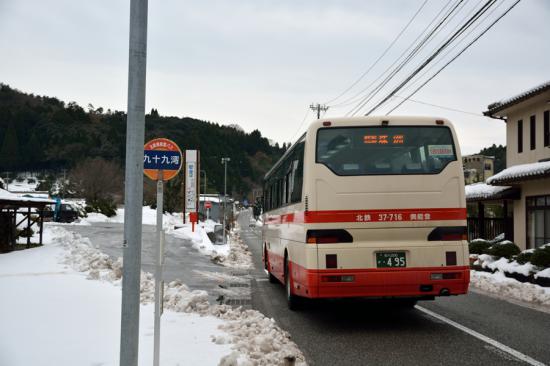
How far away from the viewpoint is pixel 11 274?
458 inches

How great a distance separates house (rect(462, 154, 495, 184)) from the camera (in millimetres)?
84438

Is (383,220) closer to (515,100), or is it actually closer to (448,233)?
(448,233)

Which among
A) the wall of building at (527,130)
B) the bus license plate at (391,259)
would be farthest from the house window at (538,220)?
the bus license plate at (391,259)

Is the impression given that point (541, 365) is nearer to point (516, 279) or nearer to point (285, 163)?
point (285, 163)

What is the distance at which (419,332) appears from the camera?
7.22 metres

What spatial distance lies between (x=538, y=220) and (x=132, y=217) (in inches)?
766

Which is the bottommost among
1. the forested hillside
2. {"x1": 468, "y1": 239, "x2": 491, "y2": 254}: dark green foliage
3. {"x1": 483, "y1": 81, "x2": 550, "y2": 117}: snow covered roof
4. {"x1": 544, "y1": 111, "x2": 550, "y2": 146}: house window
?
{"x1": 468, "y1": 239, "x2": 491, "y2": 254}: dark green foliage

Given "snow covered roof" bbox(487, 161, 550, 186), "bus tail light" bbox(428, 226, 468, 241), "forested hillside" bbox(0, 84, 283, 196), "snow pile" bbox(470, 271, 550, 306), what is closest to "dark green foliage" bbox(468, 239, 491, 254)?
"snow covered roof" bbox(487, 161, 550, 186)

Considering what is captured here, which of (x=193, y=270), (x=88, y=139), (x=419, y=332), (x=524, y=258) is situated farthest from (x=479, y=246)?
(x=88, y=139)

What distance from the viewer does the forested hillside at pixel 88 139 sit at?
114 metres

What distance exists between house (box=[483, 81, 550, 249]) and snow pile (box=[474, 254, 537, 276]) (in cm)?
368

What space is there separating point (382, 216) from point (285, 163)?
320cm

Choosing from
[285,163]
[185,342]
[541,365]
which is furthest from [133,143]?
[285,163]

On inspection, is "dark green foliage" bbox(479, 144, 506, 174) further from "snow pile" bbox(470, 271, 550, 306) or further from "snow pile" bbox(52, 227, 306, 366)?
"snow pile" bbox(52, 227, 306, 366)
